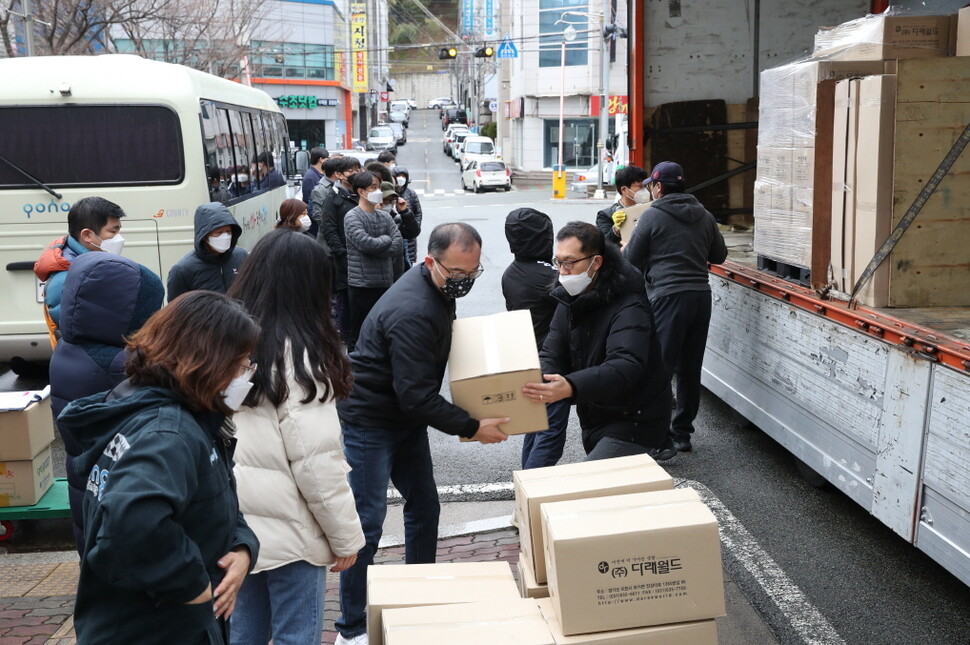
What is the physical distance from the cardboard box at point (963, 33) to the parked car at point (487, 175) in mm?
33195

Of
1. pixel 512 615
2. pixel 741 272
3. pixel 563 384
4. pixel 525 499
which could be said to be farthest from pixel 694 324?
pixel 512 615

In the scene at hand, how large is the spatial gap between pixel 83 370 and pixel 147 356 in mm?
2057

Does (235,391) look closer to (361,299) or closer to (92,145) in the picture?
(361,299)

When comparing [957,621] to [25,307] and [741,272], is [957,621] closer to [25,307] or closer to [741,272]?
[741,272]

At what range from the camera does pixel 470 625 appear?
2869 mm

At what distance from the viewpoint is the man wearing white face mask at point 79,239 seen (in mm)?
5328

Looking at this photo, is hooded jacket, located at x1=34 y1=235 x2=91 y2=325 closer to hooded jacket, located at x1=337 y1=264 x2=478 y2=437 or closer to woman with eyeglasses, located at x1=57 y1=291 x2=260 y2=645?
hooded jacket, located at x1=337 y1=264 x2=478 y2=437

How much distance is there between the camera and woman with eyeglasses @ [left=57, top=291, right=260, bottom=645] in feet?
7.37

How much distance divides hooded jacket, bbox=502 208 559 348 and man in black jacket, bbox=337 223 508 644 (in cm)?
160

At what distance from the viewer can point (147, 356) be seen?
2.46 m

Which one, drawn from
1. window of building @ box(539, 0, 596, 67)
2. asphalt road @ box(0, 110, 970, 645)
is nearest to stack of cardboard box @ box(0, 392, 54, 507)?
asphalt road @ box(0, 110, 970, 645)

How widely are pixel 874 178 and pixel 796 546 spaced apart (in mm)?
2048

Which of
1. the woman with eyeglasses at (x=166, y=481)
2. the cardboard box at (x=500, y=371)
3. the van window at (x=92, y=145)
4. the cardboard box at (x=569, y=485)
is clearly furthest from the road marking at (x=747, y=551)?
the van window at (x=92, y=145)

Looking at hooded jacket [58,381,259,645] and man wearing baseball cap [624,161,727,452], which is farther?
man wearing baseball cap [624,161,727,452]
